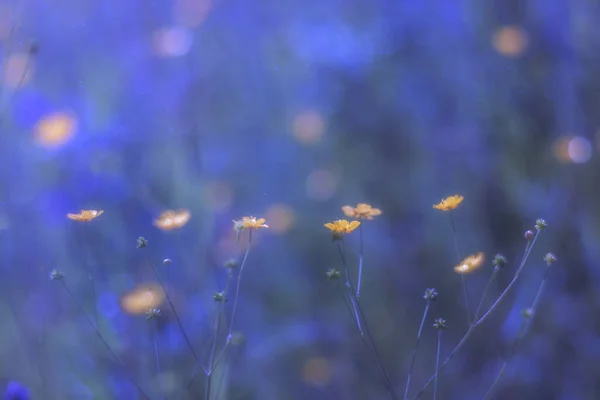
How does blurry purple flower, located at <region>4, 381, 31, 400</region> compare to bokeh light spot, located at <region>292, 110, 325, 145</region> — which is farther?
bokeh light spot, located at <region>292, 110, 325, 145</region>

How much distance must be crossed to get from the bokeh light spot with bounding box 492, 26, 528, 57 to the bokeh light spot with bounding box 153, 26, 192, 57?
20.2 inches

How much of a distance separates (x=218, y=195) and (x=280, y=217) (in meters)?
0.11

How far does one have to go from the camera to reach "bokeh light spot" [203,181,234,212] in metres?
0.90

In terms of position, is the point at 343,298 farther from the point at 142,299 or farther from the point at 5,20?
the point at 5,20

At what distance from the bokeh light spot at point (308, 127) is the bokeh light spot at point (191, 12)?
22 cm

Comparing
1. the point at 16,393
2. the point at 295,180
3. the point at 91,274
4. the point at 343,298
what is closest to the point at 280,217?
the point at 295,180

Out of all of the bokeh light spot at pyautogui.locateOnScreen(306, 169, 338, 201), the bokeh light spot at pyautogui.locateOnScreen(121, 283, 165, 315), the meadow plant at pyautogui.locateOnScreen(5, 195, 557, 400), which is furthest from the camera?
the bokeh light spot at pyautogui.locateOnScreen(306, 169, 338, 201)

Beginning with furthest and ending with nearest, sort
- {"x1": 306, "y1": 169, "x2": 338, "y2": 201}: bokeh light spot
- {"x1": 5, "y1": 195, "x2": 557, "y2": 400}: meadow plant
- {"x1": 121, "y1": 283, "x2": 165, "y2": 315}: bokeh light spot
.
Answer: {"x1": 306, "y1": 169, "x2": 338, "y2": 201}: bokeh light spot
{"x1": 121, "y1": 283, "x2": 165, "y2": 315}: bokeh light spot
{"x1": 5, "y1": 195, "x2": 557, "y2": 400}: meadow plant

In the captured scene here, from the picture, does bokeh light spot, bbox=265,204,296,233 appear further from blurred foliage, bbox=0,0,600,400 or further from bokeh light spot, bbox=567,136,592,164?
bokeh light spot, bbox=567,136,592,164

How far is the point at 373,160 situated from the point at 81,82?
0.48 m

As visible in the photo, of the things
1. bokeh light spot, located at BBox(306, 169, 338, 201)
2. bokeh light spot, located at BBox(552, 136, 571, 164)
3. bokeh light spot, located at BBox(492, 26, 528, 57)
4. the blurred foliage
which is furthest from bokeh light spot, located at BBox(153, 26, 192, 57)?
bokeh light spot, located at BBox(552, 136, 571, 164)

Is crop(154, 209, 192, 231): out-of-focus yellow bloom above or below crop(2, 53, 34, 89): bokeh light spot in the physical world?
below

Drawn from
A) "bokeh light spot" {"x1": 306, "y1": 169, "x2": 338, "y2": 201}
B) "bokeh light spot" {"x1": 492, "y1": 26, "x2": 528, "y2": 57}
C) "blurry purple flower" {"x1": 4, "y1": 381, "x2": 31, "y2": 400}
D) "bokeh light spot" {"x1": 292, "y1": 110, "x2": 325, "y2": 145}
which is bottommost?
"blurry purple flower" {"x1": 4, "y1": 381, "x2": 31, "y2": 400}

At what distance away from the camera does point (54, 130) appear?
891mm
